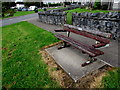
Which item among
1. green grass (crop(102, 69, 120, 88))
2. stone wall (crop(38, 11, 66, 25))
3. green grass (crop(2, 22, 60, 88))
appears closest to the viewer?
green grass (crop(102, 69, 120, 88))

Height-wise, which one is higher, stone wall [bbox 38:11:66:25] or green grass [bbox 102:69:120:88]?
stone wall [bbox 38:11:66:25]

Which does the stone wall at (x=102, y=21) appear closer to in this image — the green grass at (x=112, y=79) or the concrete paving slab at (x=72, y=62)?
the concrete paving slab at (x=72, y=62)

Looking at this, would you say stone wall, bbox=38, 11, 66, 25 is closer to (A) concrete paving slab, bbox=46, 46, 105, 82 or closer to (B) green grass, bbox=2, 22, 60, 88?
(A) concrete paving slab, bbox=46, 46, 105, 82

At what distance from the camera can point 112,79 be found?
2.63 m

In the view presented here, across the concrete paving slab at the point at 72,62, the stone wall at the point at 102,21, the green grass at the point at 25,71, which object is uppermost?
the stone wall at the point at 102,21

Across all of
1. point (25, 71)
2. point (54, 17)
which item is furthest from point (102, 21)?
point (54, 17)

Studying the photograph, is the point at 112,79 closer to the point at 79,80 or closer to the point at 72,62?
the point at 79,80

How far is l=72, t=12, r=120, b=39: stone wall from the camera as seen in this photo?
4.84m

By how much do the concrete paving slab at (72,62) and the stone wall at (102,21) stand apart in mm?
2537

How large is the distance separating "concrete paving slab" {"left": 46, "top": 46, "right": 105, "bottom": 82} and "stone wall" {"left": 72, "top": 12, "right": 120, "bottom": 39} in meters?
2.54

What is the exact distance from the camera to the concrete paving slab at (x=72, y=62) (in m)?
2.93

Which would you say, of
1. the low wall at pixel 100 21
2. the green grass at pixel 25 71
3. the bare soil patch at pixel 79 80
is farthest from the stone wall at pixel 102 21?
the green grass at pixel 25 71

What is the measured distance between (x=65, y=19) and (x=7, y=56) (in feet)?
18.9

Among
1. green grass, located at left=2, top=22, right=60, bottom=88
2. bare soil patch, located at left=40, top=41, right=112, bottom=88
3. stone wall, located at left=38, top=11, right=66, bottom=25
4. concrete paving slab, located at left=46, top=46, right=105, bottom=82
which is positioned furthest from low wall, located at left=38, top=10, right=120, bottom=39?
green grass, located at left=2, top=22, right=60, bottom=88
